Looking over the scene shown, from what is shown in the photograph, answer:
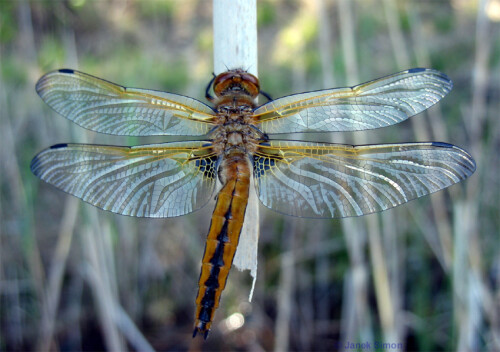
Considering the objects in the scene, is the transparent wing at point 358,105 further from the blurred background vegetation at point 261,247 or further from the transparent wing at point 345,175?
the blurred background vegetation at point 261,247

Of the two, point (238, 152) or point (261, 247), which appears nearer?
point (238, 152)

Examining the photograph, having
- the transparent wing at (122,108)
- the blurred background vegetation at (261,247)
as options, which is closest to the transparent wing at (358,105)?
the transparent wing at (122,108)

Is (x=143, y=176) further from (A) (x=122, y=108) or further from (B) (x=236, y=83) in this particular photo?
(B) (x=236, y=83)

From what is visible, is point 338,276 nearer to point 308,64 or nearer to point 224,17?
point 308,64

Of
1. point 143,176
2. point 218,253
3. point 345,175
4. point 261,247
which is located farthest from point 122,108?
point 261,247

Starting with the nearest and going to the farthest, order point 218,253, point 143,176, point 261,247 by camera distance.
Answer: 1. point 218,253
2. point 143,176
3. point 261,247

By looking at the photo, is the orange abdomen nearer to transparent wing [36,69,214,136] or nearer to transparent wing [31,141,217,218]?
transparent wing [31,141,217,218]
